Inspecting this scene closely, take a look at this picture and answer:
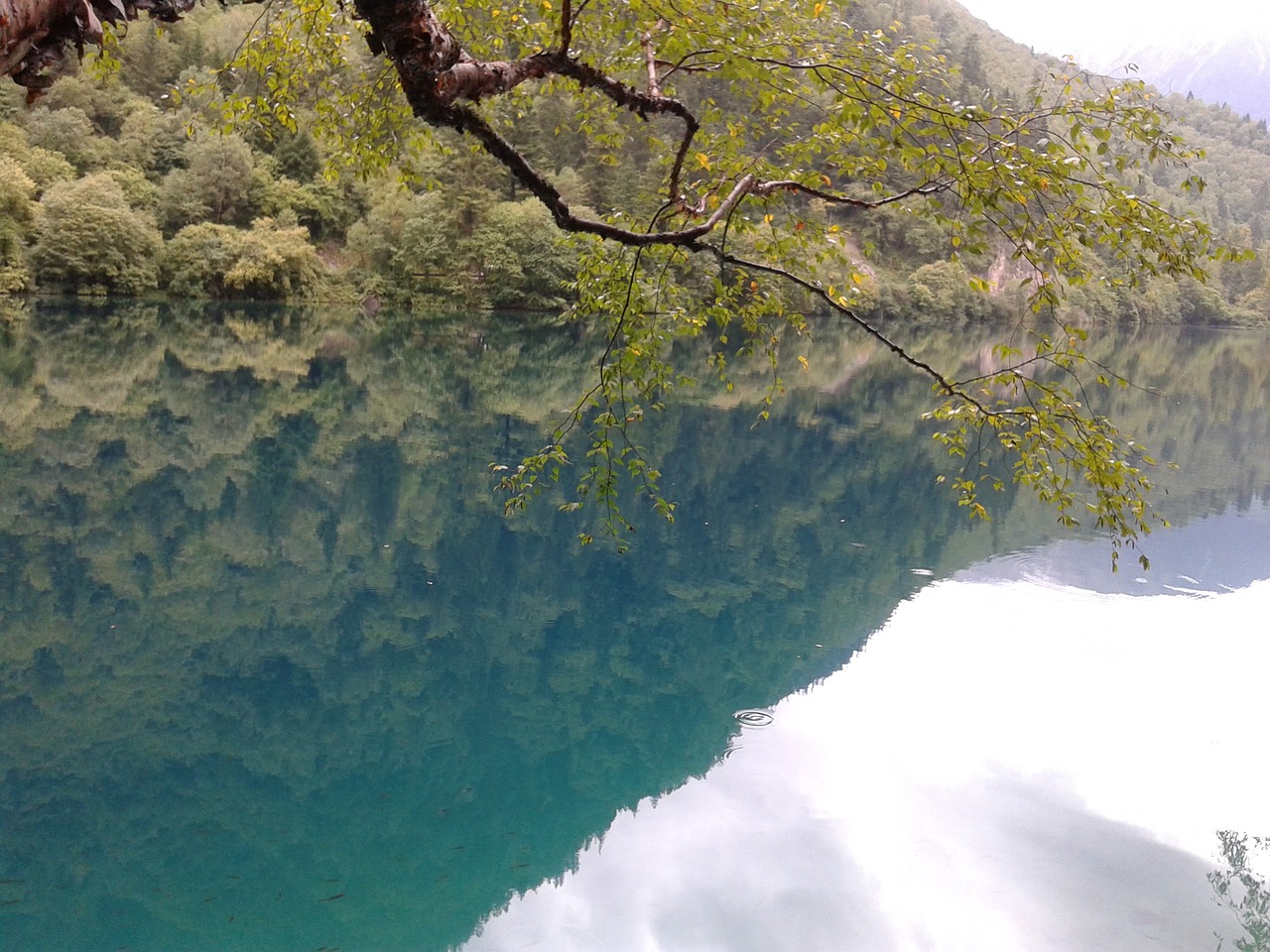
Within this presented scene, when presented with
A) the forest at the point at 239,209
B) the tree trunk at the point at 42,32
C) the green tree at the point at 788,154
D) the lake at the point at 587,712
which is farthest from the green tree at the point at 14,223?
the tree trunk at the point at 42,32

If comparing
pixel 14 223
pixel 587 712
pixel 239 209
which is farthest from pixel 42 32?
pixel 239 209

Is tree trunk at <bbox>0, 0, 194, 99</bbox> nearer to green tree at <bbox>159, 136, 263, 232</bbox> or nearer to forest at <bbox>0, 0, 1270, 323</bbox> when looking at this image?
forest at <bbox>0, 0, 1270, 323</bbox>

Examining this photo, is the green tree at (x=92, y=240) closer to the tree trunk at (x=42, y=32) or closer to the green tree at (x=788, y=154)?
the green tree at (x=788, y=154)

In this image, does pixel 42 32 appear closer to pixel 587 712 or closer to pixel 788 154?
pixel 788 154


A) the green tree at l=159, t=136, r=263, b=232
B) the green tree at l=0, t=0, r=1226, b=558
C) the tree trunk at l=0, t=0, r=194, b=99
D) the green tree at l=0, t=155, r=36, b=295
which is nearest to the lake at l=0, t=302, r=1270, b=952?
the green tree at l=0, t=0, r=1226, b=558

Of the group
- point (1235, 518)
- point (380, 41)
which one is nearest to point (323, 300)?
point (1235, 518)
